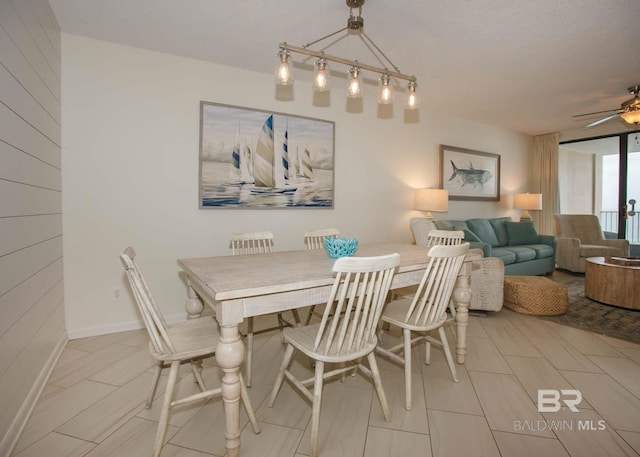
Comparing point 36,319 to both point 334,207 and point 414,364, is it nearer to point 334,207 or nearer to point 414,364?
point 414,364

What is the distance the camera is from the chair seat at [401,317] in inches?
70.7

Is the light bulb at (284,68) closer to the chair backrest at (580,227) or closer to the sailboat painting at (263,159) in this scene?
the sailboat painting at (263,159)

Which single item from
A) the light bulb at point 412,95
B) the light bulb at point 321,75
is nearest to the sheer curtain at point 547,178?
the light bulb at point 412,95

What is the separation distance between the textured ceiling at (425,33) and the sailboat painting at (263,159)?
1.66 feet

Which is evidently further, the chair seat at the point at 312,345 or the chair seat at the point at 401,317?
the chair seat at the point at 401,317

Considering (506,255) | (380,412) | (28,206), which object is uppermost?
(28,206)

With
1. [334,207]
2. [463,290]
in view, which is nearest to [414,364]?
[463,290]

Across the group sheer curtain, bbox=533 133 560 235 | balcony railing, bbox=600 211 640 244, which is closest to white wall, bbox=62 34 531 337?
sheer curtain, bbox=533 133 560 235

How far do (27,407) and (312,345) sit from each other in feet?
4.90

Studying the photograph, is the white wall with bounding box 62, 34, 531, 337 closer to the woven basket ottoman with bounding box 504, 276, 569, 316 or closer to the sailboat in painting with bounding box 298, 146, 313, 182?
the sailboat in painting with bounding box 298, 146, 313, 182

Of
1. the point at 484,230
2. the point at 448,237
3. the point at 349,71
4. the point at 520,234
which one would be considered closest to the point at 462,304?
the point at 448,237

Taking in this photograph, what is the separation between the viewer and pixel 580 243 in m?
5.19

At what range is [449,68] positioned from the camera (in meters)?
3.20

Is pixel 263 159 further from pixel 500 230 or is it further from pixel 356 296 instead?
pixel 500 230
